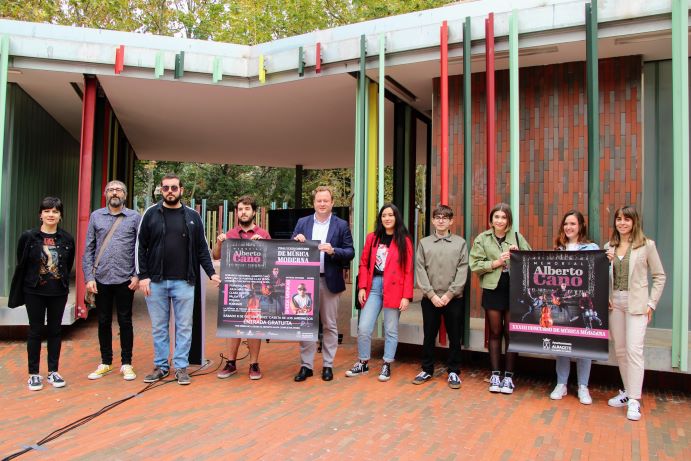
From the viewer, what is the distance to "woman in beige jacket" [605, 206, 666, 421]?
4277 millimetres

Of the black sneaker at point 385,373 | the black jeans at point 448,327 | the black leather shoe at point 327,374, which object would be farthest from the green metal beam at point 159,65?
the black sneaker at point 385,373

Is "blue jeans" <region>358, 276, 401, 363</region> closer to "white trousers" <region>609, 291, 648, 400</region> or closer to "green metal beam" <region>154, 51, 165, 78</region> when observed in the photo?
"white trousers" <region>609, 291, 648, 400</region>

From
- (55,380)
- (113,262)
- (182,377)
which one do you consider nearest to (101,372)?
(55,380)

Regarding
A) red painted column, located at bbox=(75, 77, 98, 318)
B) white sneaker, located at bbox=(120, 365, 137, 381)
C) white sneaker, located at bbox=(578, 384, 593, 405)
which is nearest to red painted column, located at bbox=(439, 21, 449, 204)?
white sneaker, located at bbox=(578, 384, 593, 405)

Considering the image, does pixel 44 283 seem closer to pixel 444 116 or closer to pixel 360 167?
pixel 360 167

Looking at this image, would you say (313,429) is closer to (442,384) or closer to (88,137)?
→ (442,384)

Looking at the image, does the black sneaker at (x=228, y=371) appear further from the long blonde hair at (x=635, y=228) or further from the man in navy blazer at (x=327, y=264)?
the long blonde hair at (x=635, y=228)

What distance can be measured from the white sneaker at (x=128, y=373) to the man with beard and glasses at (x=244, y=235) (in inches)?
31.7

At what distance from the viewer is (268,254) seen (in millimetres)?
5062

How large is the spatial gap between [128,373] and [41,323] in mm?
915

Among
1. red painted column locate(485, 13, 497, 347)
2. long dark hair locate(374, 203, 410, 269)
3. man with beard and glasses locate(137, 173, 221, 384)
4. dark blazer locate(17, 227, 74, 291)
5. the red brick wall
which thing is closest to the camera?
dark blazer locate(17, 227, 74, 291)

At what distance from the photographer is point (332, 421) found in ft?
13.3

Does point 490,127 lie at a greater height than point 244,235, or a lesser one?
greater

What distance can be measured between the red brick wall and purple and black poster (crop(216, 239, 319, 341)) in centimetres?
234
